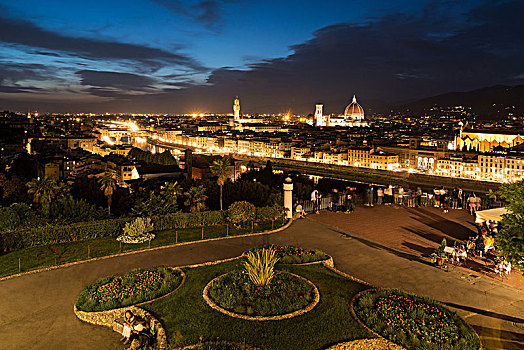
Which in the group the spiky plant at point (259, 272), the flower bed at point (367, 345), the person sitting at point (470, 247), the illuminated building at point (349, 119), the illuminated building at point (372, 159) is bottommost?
the illuminated building at point (372, 159)

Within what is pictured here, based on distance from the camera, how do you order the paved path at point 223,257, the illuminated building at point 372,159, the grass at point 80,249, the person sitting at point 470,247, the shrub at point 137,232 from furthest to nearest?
the illuminated building at point 372,159, the shrub at point 137,232, the person sitting at point 470,247, the grass at point 80,249, the paved path at point 223,257

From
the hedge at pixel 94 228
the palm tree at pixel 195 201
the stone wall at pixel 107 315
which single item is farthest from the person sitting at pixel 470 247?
the palm tree at pixel 195 201

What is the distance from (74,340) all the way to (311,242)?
309 inches

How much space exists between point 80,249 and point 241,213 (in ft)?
18.3

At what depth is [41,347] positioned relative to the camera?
7.00 m

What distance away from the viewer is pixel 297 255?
433 inches

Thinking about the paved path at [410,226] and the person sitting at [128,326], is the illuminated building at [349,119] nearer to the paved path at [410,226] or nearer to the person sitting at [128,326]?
the paved path at [410,226]

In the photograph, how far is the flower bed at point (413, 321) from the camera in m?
6.54

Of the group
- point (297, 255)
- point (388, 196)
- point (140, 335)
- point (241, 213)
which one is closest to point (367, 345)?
point (140, 335)

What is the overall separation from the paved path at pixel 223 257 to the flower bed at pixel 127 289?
0.41m

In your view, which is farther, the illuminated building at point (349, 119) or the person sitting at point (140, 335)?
the illuminated building at point (349, 119)

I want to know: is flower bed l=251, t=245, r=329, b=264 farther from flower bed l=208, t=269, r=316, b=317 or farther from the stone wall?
the stone wall

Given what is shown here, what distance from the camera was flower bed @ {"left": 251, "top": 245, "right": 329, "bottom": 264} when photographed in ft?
35.1

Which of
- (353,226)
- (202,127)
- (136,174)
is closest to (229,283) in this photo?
(353,226)
